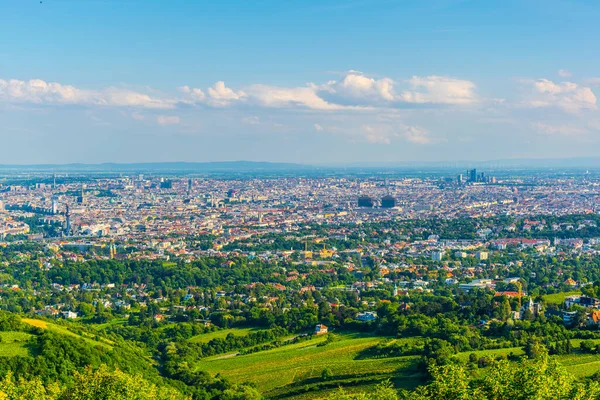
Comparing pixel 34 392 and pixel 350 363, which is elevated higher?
pixel 34 392

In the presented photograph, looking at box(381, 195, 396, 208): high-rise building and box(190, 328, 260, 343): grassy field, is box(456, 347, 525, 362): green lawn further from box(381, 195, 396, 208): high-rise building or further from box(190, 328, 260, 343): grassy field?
box(381, 195, 396, 208): high-rise building

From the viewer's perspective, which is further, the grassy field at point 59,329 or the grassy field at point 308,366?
the grassy field at point 59,329

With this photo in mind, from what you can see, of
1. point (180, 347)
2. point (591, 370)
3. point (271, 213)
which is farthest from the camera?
point (271, 213)

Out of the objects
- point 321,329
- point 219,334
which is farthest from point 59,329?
point 321,329

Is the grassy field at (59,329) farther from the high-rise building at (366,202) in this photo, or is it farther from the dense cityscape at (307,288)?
the high-rise building at (366,202)

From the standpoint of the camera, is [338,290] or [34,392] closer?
[34,392]

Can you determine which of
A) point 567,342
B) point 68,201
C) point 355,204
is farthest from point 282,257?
point 68,201

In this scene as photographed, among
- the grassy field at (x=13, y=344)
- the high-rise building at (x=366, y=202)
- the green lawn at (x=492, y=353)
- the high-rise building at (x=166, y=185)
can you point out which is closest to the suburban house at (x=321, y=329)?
the green lawn at (x=492, y=353)

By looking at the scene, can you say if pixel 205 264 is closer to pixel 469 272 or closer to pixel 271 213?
pixel 469 272
